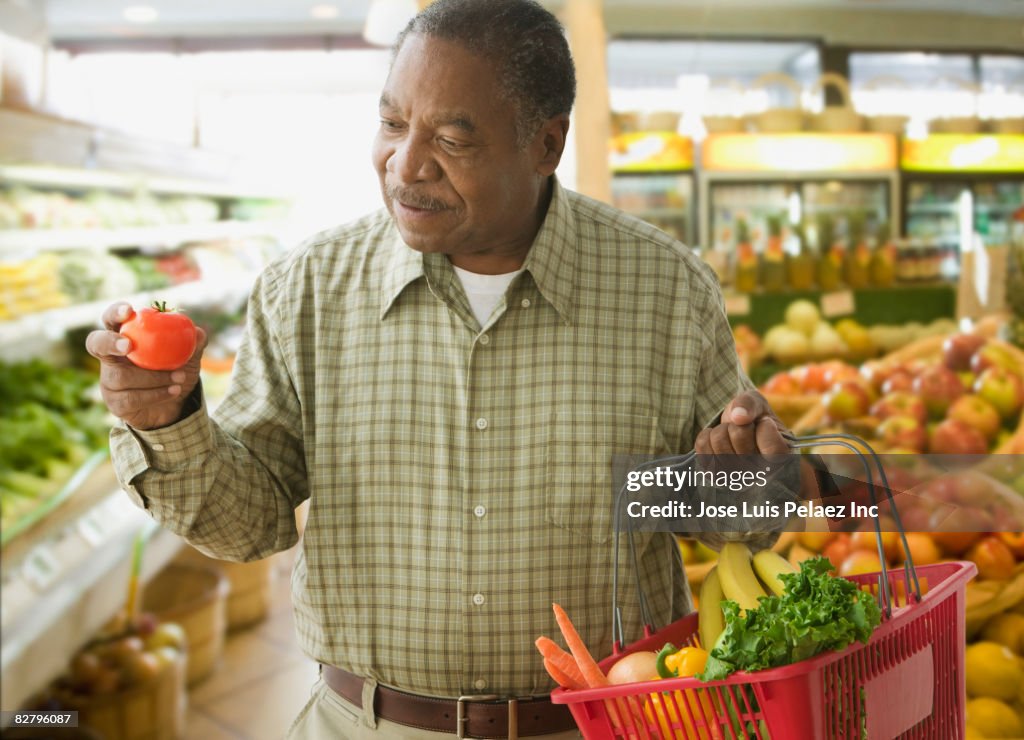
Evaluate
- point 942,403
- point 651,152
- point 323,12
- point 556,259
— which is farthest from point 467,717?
point 323,12

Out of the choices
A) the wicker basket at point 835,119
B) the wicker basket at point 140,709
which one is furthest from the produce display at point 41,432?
the wicker basket at point 835,119

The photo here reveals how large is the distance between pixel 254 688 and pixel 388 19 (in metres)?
2.78

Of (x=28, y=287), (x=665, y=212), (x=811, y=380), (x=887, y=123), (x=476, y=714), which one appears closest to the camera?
(x=476, y=714)

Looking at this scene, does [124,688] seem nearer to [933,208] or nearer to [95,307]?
[95,307]

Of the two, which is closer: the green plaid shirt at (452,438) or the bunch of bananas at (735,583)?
the bunch of bananas at (735,583)

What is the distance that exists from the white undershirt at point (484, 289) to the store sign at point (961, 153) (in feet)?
18.4

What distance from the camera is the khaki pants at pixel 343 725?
58.9 inches

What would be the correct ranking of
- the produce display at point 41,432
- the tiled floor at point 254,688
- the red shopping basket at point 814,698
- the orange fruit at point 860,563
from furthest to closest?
the tiled floor at point 254,688, the produce display at point 41,432, the orange fruit at point 860,563, the red shopping basket at point 814,698

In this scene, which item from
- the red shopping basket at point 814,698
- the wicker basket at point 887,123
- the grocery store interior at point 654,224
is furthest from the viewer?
the wicker basket at point 887,123

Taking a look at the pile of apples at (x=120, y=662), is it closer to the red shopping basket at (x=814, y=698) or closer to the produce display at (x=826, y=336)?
the produce display at (x=826, y=336)

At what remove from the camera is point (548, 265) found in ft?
5.03

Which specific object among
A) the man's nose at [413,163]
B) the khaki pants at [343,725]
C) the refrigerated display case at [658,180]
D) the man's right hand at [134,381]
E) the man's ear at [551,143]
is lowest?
the khaki pants at [343,725]

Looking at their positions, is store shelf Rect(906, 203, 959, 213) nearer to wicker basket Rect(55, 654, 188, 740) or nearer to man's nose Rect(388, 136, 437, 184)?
wicker basket Rect(55, 654, 188, 740)

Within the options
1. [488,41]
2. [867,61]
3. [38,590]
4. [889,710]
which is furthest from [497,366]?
[867,61]
